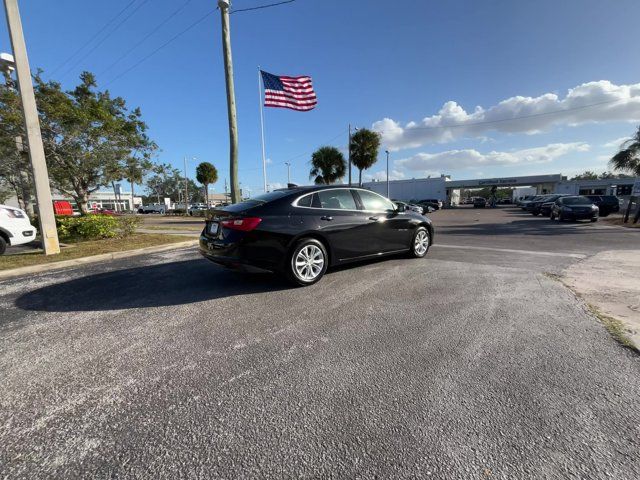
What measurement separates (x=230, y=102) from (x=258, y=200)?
817 cm

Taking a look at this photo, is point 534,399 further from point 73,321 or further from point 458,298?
point 73,321

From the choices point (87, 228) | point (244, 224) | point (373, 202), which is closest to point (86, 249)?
point (87, 228)

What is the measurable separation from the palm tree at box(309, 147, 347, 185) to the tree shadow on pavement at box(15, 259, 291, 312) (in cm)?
2957

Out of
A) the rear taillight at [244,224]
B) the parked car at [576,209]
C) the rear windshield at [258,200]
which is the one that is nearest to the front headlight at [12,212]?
the rear windshield at [258,200]

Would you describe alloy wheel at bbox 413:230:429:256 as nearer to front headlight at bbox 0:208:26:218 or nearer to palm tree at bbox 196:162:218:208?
front headlight at bbox 0:208:26:218

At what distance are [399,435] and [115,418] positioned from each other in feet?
5.60

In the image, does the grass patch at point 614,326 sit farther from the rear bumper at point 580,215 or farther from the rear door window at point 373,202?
the rear bumper at point 580,215

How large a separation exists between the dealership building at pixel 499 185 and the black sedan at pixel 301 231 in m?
51.6

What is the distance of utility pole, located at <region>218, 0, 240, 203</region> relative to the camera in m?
10.6

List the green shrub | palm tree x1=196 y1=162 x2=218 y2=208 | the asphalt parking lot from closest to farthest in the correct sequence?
1. the asphalt parking lot
2. the green shrub
3. palm tree x1=196 y1=162 x2=218 y2=208

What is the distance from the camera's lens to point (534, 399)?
2.01 metres

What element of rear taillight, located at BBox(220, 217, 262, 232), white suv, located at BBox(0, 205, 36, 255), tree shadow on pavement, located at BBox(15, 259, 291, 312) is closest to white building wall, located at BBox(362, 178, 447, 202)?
white suv, located at BBox(0, 205, 36, 255)

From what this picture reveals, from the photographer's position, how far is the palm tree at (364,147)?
108 feet

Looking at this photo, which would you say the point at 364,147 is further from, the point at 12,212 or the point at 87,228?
the point at 12,212
